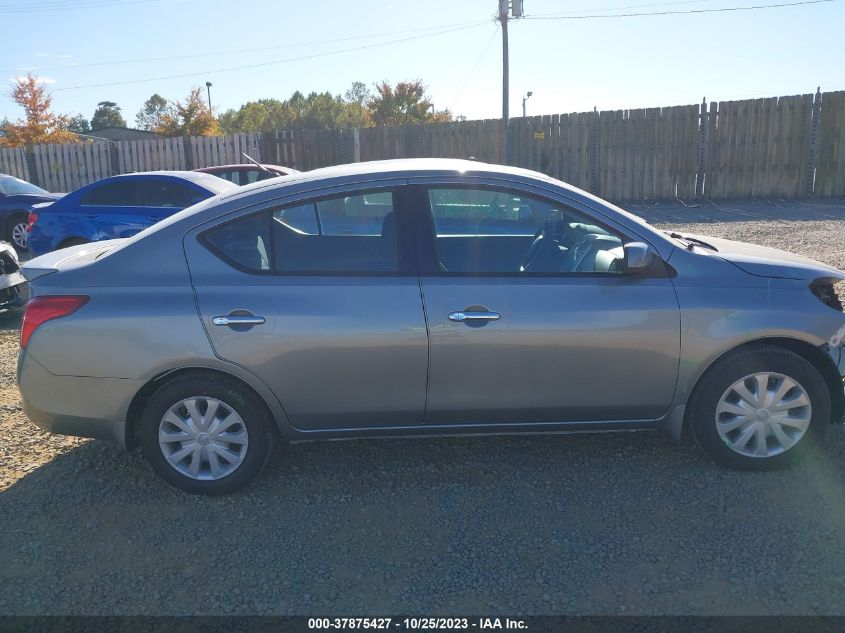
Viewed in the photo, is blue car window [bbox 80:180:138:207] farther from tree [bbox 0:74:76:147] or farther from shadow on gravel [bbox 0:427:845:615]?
tree [bbox 0:74:76:147]

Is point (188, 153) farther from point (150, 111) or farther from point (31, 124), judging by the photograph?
point (150, 111)

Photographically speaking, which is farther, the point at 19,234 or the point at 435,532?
the point at 19,234

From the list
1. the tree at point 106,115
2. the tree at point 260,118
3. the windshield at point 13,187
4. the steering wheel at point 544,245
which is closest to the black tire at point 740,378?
the steering wheel at point 544,245

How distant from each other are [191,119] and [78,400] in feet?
113

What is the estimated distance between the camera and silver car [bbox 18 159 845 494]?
3.67m

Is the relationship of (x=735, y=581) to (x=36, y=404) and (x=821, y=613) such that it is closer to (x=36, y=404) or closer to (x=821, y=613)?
(x=821, y=613)

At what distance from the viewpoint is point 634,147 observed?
59.6 ft

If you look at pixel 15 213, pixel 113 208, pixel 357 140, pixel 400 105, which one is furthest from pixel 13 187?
pixel 400 105

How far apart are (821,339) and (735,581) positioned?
5.00ft

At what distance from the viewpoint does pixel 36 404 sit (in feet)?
12.4

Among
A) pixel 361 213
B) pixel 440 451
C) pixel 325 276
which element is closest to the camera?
pixel 325 276

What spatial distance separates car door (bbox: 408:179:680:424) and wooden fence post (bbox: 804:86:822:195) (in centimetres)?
1577

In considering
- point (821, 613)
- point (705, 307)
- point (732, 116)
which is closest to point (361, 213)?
point (705, 307)

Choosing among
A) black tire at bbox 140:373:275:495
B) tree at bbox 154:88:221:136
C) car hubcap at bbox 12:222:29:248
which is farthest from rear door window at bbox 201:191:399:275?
tree at bbox 154:88:221:136
